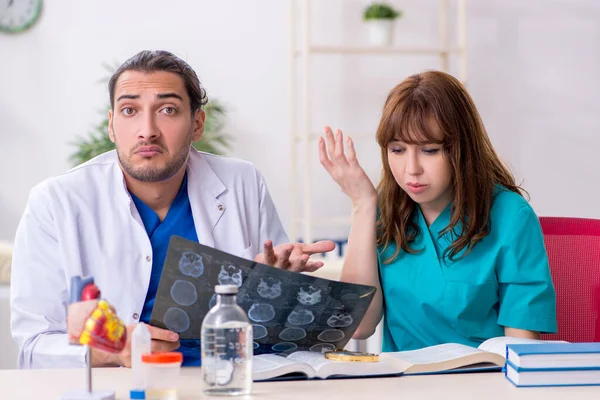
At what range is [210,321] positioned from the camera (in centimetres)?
117

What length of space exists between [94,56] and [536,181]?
2.74 metres

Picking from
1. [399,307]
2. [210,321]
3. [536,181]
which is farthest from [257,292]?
[536,181]

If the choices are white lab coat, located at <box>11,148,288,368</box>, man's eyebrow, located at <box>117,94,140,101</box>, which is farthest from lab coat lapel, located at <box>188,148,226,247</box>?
man's eyebrow, located at <box>117,94,140,101</box>

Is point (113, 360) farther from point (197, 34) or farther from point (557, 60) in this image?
point (557, 60)

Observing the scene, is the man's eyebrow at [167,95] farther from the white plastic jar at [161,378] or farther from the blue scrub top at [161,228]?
the white plastic jar at [161,378]

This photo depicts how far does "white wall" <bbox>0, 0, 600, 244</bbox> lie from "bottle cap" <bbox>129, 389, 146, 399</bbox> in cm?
367

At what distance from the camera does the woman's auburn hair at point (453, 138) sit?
5.37 ft

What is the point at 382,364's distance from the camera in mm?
1309

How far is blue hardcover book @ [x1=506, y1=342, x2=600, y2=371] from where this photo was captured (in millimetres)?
1229

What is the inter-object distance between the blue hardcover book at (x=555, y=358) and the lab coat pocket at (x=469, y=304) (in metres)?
0.39

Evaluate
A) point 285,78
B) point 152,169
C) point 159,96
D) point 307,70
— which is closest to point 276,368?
point 152,169

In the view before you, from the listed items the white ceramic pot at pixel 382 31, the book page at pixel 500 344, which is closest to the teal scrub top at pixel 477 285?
the book page at pixel 500 344

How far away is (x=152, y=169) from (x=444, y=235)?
636 millimetres

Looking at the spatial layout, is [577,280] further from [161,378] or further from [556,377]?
[161,378]
